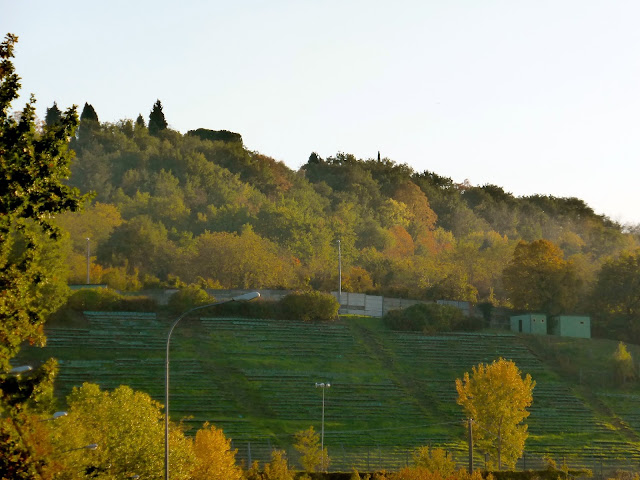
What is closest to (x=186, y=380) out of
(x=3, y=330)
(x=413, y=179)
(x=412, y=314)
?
(x=412, y=314)

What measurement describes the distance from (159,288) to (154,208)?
35273 mm

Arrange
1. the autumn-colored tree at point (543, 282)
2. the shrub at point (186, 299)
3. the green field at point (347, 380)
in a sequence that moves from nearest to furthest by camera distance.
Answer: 1. the green field at point (347, 380)
2. the shrub at point (186, 299)
3. the autumn-colored tree at point (543, 282)

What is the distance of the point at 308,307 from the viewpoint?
87000 millimetres

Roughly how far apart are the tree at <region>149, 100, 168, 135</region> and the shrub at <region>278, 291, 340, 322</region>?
71.2 meters

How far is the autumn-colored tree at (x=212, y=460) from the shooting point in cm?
4509

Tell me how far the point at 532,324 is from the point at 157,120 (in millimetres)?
78128

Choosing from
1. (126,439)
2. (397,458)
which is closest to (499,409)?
(397,458)

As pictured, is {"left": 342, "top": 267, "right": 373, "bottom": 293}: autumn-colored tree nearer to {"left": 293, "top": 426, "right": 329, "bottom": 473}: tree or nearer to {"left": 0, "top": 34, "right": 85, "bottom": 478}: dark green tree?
{"left": 293, "top": 426, "right": 329, "bottom": 473}: tree

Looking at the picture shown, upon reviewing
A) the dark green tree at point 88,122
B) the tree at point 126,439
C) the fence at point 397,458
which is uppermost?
the dark green tree at point 88,122

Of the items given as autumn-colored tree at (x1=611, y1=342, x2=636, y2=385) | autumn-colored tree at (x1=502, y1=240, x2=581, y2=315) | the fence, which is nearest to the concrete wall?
autumn-colored tree at (x1=502, y1=240, x2=581, y2=315)

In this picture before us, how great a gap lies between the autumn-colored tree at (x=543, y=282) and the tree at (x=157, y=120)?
71.0 m

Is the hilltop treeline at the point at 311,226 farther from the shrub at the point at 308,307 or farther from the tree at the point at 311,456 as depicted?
the tree at the point at 311,456

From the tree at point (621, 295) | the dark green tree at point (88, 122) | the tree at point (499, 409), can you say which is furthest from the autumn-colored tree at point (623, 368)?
the dark green tree at point (88, 122)

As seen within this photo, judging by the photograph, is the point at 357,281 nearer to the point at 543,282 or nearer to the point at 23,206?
the point at 543,282
